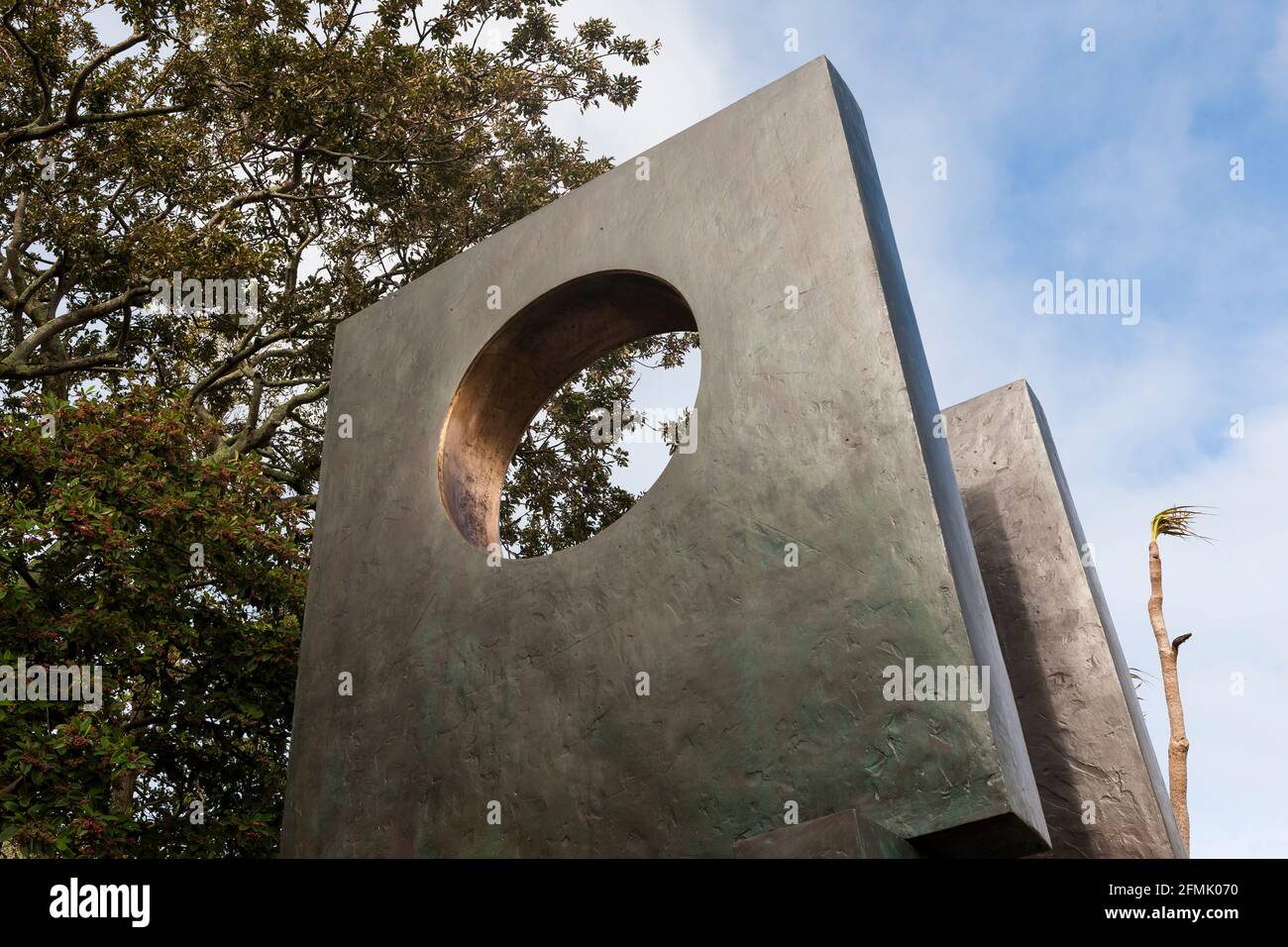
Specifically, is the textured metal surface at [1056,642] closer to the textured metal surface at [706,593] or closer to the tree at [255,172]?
the textured metal surface at [706,593]

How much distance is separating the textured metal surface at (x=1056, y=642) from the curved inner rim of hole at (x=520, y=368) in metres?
2.75

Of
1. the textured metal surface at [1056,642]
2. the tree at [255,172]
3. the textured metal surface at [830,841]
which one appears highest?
the tree at [255,172]

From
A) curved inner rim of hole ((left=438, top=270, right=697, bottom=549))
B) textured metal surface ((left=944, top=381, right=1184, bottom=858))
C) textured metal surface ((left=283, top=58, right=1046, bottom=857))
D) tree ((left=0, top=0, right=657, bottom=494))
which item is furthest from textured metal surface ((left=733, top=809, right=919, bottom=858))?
tree ((left=0, top=0, right=657, bottom=494))

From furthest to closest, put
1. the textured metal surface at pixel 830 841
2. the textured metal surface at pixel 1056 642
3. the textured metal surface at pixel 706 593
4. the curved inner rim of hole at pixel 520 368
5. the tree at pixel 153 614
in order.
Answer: the tree at pixel 153 614 → the textured metal surface at pixel 1056 642 → the curved inner rim of hole at pixel 520 368 → the textured metal surface at pixel 706 593 → the textured metal surface at pixel 830 841

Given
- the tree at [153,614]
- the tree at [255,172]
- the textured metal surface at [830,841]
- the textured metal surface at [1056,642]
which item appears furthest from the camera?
the tree at [255,172]

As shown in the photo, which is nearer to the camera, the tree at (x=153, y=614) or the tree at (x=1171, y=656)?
the tree at (x=153, y=614)

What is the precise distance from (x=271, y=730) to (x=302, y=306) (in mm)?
4736

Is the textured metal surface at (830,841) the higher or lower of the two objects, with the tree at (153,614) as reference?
lower

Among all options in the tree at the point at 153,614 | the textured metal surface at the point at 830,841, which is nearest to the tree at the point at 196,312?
the tree at the point at 153,614

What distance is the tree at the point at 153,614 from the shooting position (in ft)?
24.7

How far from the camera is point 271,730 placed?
867cm

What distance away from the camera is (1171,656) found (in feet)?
44.5

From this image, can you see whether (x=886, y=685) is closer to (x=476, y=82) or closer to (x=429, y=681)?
(x=429, y=681)
